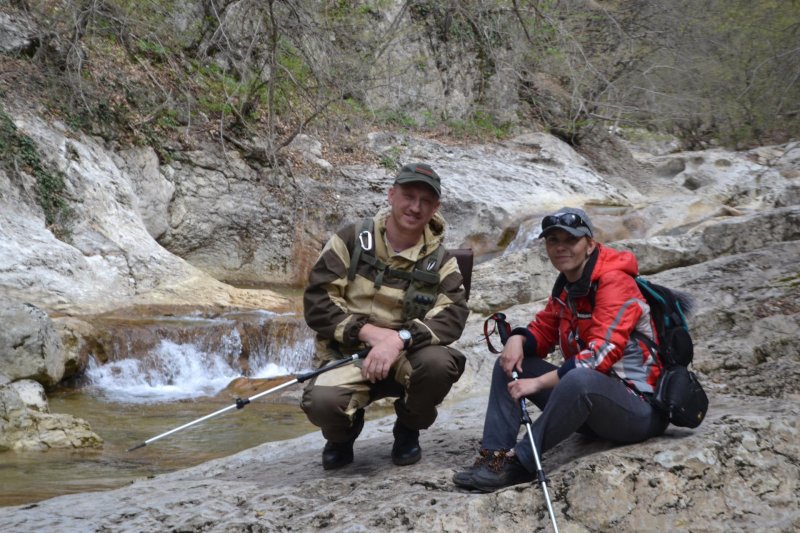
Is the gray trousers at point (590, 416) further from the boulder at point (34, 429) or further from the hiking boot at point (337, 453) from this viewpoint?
the boulder at point (34, 429)

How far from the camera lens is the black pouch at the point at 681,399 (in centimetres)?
283

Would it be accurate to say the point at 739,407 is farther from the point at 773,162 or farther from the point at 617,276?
the point at 773,162

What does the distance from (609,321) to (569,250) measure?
331 millimetres

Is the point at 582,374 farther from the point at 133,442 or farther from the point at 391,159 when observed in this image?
the point at 391,159

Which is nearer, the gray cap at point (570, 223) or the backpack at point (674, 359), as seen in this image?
the backpack at point (674, 359)

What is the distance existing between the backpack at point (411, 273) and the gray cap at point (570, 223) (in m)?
0.58

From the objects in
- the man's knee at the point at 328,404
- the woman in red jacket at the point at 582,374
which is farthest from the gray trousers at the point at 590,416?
the man's knee at the point at 328,404

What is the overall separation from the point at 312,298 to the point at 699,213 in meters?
13.7

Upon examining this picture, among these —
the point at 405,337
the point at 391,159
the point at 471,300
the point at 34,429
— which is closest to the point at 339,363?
the point at 405,337

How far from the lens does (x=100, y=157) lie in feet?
39.6

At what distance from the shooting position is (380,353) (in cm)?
320

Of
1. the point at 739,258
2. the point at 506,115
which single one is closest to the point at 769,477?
the point at 739,258

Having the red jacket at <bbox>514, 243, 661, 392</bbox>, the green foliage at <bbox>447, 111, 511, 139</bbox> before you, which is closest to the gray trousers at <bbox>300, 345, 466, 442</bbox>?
Result: the red jacket at <bbox>514, 243, 661, 392</bbox>

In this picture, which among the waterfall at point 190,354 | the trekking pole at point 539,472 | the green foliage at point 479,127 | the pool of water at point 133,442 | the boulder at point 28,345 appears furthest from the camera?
the green foliage at point 479,127
